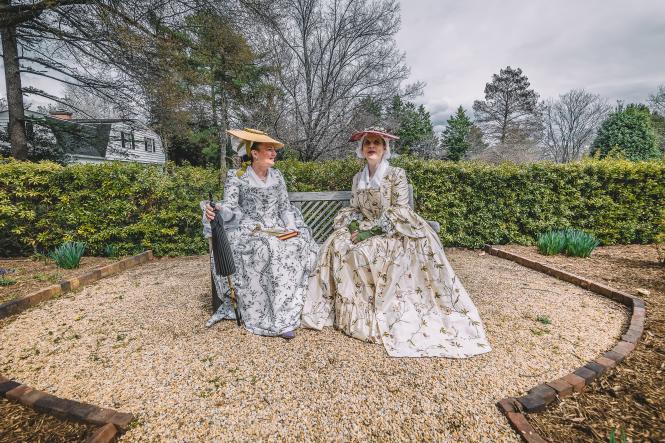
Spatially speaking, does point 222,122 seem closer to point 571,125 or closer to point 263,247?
point 263,247

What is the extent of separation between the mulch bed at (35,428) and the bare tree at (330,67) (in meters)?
11.0

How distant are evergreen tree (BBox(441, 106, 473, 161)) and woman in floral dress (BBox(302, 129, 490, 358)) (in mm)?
27260

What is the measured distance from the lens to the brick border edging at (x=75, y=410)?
1591 mm

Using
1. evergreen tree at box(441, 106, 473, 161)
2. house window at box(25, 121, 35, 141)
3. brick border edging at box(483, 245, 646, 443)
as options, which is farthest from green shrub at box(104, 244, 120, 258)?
evergreen tree at box(441, 106, 473, 161)

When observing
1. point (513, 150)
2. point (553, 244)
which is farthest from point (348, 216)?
point (513, 150)

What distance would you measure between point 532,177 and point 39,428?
22.2ft

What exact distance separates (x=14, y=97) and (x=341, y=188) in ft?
26.6

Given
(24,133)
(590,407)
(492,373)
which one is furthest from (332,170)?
(24,133)

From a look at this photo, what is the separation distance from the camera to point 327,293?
9.71ft

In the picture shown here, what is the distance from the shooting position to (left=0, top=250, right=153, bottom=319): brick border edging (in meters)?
3.14

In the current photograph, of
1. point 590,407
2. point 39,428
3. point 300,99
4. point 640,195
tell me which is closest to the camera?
point 39,428

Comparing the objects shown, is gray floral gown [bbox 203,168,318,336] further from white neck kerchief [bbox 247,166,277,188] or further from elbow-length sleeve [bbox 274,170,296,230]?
elbow-length sleeve [bbox 274,170,296,230]

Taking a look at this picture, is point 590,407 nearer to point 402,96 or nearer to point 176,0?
point 176,0

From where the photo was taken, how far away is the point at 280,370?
7.14ft
